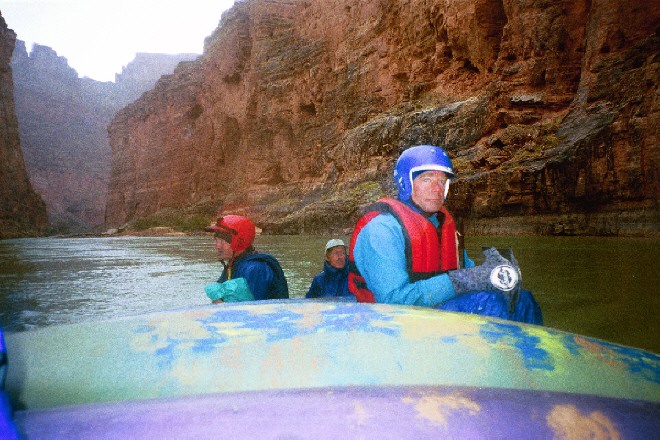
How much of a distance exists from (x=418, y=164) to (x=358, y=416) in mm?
1226

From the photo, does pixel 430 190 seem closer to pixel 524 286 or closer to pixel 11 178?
pixel 524 286

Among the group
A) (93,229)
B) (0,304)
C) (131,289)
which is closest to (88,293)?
(131,289)

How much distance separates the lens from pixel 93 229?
82625mm

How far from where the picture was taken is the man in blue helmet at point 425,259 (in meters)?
1.73

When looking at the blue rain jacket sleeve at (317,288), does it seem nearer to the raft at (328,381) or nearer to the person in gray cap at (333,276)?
the person in gray cap at (333,276)

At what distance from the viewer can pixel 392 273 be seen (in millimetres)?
1800

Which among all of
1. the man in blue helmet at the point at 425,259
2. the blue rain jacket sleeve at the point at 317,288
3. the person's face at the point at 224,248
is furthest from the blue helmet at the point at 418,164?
the blue rain jacket sleeve at the point at 317,288

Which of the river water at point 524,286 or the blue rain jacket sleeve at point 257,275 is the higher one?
the blue rain jacket sleeve at point 257,275

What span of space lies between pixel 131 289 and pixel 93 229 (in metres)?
85.3

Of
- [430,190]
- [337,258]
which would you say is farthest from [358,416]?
[337,258]

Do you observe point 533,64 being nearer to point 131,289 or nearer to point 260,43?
point 131,289

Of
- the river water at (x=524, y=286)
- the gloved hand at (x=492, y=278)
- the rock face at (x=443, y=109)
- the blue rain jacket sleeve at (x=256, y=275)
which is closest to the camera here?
the gloved hand at (x=492, y=278)

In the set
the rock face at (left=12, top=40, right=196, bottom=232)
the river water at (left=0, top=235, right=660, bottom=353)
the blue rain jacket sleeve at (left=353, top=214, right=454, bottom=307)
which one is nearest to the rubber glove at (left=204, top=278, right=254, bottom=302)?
the river water at (left=0, top=235, right=660, bottom=353)

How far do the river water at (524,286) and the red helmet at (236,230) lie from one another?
825 millimetres
